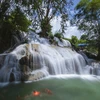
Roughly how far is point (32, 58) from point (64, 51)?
13.4 ft

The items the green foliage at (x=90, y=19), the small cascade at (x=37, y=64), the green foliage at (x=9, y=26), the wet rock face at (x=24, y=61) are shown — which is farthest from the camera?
the green foliage at (x=90, y=19)

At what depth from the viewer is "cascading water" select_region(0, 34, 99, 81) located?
31.8 ft

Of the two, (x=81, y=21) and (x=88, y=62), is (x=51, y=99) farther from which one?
(x=81, y=21)

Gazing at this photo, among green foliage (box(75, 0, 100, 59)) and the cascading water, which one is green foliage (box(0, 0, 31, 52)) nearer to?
the cascading water

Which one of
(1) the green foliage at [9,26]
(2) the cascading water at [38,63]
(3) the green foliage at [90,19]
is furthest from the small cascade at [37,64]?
(3) the green foliage at [90,19]

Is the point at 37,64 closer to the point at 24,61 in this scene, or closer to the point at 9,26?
the point at 24,61

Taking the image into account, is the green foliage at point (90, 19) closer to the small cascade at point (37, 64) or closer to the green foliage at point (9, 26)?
the small cascade at point (37, 64)

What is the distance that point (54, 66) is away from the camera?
457 inches

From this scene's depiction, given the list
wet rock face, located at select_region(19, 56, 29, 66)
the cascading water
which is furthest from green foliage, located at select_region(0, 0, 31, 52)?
wet rock face, located at select_region(19, 56, 29, 66)

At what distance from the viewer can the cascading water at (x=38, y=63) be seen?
968 centimetres

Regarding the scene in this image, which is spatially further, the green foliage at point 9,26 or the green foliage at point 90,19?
the green foliage at point 90,19

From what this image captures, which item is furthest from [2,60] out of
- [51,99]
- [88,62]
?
[88,62]

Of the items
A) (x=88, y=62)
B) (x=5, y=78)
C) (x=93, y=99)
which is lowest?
(x=93, y=99)

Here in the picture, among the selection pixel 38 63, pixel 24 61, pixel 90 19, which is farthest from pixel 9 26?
pixel 90 19
